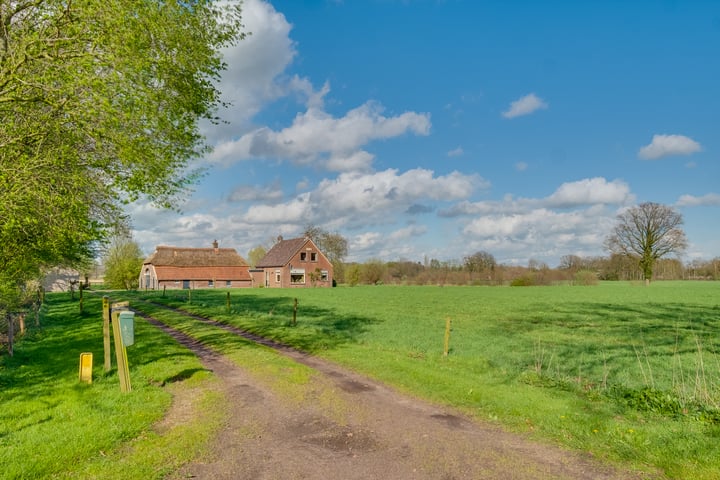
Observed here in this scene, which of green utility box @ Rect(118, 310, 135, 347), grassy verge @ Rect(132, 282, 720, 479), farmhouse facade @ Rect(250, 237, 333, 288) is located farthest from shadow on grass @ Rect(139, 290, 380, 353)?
farmhouse facade @ Rect(250, 237, 333, 288)

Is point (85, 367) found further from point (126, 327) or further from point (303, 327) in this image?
point (303, 327)

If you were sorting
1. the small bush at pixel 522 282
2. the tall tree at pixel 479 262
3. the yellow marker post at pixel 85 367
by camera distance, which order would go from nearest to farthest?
the yellow marker post at pixel 85 367, the small bush at pixel 522 282, the tall tree at pixel 479 262

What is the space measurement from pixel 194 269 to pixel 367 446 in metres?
74.2

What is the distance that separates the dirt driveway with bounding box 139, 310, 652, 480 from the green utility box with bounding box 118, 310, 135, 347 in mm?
1866

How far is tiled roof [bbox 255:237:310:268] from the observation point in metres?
74.9

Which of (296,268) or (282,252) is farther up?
(282,252)

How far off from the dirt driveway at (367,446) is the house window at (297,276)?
66.0 meters

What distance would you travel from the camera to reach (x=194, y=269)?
7444cm

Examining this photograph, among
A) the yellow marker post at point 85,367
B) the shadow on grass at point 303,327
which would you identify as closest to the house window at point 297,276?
the shadow on grass at point 303,327

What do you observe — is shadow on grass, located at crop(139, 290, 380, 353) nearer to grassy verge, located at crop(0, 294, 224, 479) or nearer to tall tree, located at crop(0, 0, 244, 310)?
grassy verge, located at crop(0, 294, 224, 479)

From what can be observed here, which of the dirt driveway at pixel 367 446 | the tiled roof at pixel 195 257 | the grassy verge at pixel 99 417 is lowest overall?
the dirt driveway at pixel 367 446

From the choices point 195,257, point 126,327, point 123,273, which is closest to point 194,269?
point 195,257

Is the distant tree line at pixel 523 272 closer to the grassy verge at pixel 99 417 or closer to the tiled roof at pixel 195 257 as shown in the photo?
the tiled roof at pixel 195 257

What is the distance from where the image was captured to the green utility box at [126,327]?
8.91m
